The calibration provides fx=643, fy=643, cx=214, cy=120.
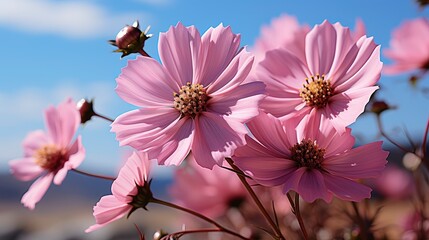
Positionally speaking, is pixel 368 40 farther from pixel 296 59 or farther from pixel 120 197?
pixel 120 197

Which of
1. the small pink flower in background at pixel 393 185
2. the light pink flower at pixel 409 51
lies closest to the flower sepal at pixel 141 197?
the light pink flower at pixel 409 51

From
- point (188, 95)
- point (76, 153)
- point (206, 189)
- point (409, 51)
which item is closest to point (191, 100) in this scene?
point (188, 95)

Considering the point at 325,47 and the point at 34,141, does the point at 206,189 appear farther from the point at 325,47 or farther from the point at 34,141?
the point at 325,47

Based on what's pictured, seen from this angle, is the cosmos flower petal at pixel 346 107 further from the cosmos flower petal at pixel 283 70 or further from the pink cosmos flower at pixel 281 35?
the pink cosmos flower at pixel 281 35

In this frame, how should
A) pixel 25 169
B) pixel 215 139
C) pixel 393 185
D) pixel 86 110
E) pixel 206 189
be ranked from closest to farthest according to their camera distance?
pixel 215 139 < pixel 86 110 < pixel 25 169 < pixel 206 189 < pixel 393 185

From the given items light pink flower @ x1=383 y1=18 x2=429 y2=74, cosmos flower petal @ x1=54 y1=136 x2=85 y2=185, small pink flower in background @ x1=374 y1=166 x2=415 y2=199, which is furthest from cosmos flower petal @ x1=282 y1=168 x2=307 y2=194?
small pink flower in background @ x1=374 y1=166 x2=415 y2=199

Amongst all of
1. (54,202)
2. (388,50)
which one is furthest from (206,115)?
(54,202)

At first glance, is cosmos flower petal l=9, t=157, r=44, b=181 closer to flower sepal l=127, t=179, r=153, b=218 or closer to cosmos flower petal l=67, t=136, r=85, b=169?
cosmos flower petal l=67, t=136, r=85, b=169
